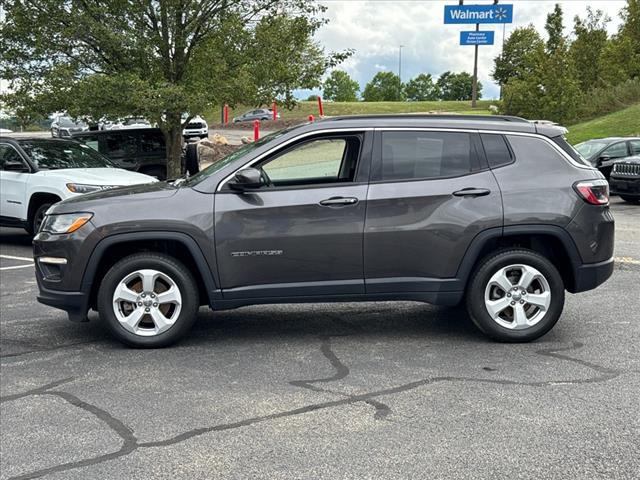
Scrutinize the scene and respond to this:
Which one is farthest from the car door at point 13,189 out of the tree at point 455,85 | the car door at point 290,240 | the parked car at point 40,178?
the tree at point 455,85

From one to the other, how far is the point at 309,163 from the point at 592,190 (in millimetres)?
2378

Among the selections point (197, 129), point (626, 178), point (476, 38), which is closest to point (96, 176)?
point (626, 178)

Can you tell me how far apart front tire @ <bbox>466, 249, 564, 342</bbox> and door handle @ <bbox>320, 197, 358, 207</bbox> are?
3.74ft

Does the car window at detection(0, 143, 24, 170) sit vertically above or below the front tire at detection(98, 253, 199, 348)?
above

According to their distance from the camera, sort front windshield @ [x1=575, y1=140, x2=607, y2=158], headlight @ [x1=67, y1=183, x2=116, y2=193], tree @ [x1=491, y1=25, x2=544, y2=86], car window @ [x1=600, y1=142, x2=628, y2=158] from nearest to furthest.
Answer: headlight @ [x1=67, y1=183, x2=116, y2=193], car window @ [x1=600, y1=142, x2=628, y2=158], front windshield @ [x1=575, y1=140, x2=607, y2=158], tree @ [x1=491, y1=25, x2=544, y2=86]

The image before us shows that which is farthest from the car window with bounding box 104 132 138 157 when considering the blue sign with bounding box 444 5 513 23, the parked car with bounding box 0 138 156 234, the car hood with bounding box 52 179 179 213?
the blue sign with bounding box 444 5 513 23

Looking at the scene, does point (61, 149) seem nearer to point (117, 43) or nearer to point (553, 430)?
point (117, 43)

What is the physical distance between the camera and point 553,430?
4027 millimetres

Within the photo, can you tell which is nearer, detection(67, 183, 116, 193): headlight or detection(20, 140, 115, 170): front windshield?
detection(67, 183, 116, 193): headlight

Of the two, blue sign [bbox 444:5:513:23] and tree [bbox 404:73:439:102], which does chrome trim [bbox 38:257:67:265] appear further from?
tree [bbox 404:73:439:102]

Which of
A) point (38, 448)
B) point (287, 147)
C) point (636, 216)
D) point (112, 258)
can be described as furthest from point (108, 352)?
point (636, 216)

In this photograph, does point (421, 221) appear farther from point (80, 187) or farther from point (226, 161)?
point (80, 187)

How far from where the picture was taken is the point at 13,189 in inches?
426

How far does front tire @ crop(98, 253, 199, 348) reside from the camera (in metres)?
5.61
